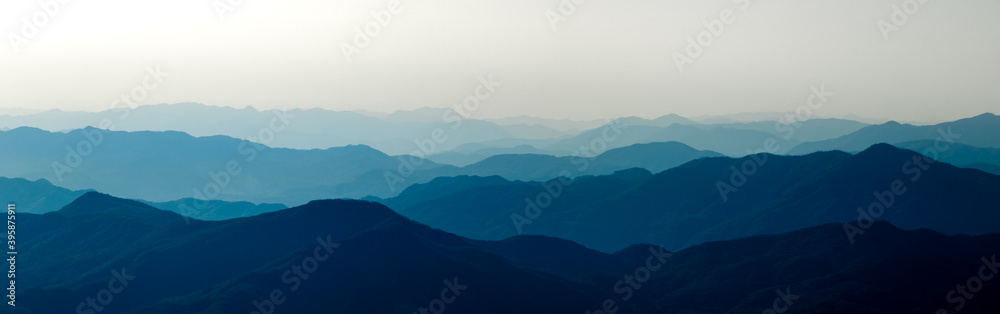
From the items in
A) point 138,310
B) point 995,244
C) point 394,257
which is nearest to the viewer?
point 138,310

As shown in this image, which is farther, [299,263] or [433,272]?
[299,263]

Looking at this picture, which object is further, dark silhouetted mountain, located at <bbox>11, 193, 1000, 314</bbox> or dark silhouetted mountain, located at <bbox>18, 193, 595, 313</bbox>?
dark silhouetted mountain, located at <bbox>11, 193, 1000, 314</bbox>

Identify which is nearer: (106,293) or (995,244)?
(106,293)

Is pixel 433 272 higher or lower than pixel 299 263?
lower

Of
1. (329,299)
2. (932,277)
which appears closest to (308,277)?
(329,299)

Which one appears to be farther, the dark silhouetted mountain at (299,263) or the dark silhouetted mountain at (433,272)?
the dark silhouetted mountain at (433,272)

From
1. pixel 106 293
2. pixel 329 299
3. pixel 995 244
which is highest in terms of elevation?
pixel 106 293

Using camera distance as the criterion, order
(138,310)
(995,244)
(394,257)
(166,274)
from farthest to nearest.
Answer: (995,244) < (166,274) < (394,257) < (138,310)

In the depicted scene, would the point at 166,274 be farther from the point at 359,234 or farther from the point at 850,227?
the point at 850,227
